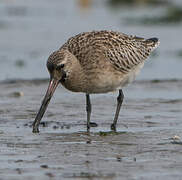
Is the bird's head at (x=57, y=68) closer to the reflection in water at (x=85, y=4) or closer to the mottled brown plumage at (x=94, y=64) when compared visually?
the mottled brown plumage at (x=94, y=64)

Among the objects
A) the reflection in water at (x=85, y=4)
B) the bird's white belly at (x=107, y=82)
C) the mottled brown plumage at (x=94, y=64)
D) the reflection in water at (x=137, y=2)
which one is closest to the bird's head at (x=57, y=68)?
the mottled brown plumage at (x=94, y=64)

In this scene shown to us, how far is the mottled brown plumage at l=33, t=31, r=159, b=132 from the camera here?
1157 cm

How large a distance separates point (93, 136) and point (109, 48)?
5.95 ft

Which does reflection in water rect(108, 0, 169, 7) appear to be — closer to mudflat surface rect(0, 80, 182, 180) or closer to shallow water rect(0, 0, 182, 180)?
shallow water rect(0, 0, 182, 180)

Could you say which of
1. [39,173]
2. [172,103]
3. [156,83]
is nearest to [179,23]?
[156,83]

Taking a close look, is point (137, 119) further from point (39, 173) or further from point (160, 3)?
point (160, 3)

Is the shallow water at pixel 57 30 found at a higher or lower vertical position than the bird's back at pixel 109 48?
lower

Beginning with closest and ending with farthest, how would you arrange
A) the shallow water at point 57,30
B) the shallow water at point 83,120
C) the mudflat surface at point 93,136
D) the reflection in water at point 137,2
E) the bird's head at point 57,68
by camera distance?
the mudflat surface at point 93,136 < the shallow water at point 83,120 < the bird's head at point 57,68 < the shallow water at point 57,30 < the reflection in water at point 137,2

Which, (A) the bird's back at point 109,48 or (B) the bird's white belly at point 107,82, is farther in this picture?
(A) the bird's back at point 109,48

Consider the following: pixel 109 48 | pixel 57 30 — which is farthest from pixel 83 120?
pixel 57 30

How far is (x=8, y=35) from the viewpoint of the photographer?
2325 cm

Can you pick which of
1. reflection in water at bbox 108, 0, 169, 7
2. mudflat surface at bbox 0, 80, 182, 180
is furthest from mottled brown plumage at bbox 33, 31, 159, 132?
reflection in water at bbox 108, 0, 169, 7

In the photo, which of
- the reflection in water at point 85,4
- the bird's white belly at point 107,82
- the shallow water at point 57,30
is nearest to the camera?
the bird's white belly at point 107,82

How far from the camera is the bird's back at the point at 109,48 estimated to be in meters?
12.1
